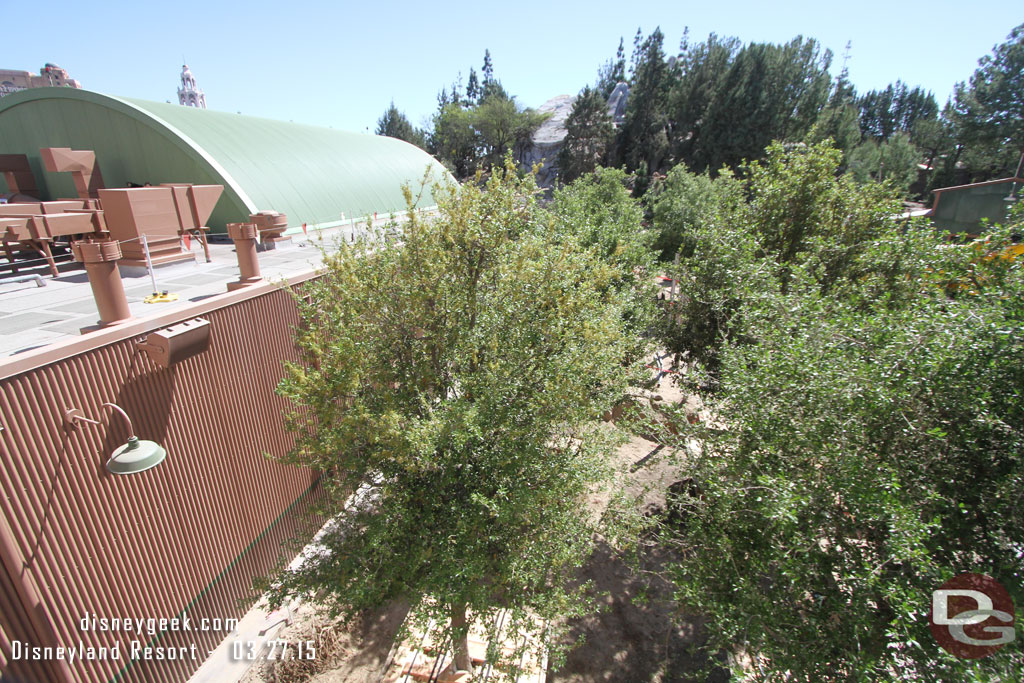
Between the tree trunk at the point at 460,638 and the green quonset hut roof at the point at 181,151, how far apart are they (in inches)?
685

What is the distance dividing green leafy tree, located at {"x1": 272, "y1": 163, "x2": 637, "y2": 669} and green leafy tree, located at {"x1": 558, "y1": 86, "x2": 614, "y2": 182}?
175 feet

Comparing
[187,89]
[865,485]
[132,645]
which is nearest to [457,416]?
[865,485]

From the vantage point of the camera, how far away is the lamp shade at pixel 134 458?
486 cm

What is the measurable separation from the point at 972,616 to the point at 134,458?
26.0 ft

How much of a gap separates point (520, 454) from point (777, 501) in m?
2.69

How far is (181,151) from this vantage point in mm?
18922

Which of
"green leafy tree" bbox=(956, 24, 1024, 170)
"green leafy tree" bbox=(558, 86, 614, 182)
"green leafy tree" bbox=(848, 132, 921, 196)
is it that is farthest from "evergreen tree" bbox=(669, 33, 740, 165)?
"green leafy tree" bbox=(956, 24, 1024, 170)

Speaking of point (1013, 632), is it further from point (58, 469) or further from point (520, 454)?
point (58, 469)

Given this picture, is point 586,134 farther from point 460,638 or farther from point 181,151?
point 460,638

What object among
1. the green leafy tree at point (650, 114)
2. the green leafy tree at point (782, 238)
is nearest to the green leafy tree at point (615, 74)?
the green leafy tree at point (650, 114)

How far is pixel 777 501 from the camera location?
179 inches

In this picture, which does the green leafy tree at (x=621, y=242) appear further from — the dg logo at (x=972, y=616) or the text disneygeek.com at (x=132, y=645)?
the text disneygeek.com at (x=132, y=645)

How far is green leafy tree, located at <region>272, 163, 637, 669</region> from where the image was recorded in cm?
534

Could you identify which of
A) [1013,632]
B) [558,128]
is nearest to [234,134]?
[1013,632]
